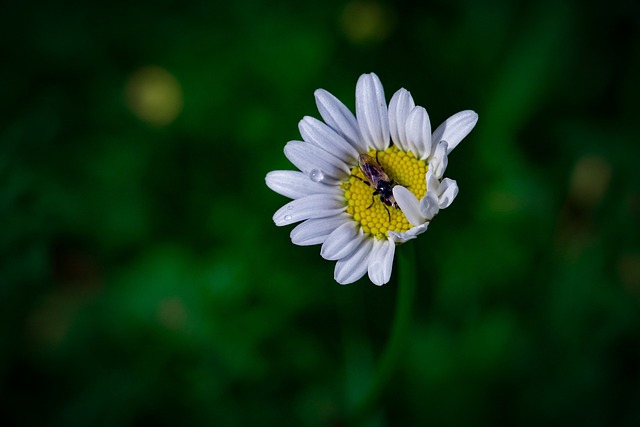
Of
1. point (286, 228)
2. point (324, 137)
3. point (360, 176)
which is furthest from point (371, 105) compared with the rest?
point (286, 228)

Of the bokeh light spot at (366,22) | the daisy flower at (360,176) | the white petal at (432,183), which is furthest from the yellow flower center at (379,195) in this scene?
the bokeh light spot at (366,22)

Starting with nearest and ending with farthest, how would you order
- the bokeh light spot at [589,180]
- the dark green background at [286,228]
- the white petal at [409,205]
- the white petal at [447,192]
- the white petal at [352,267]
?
1. the white petal at [447,192]
2. the white petal at [409,205]
3. the white petal at [352,267]
4. the dark green background at [286,228]
5. the bokeh light spot at [589,180]

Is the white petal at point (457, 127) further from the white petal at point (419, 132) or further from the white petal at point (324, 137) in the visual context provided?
the white petal at point (324, 137)

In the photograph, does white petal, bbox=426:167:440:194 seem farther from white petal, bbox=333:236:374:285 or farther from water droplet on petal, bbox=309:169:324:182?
water droplet on petal, bbox=309:169:324:182

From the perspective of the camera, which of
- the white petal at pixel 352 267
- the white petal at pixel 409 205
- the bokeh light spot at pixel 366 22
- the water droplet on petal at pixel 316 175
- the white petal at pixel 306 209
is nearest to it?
the white petal at pixel 409 205


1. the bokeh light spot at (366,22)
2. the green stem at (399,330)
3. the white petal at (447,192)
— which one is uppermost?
the bokeh light spot at (366,22)

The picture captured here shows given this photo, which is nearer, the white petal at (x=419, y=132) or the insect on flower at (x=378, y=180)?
the white petal at (x=419, y=132)
